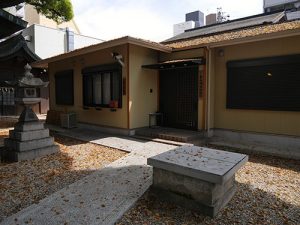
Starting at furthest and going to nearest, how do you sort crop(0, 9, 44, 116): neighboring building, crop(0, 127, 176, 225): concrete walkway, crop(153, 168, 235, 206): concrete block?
1. crop(0, 9, 44, 116): neighboring building
2. crop(153, 168, 235, 206): concrete block
3. crop(0, 127, 176, 225): concrete walkway

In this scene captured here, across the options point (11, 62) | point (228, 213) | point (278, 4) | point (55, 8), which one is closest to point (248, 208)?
point (228, 213)

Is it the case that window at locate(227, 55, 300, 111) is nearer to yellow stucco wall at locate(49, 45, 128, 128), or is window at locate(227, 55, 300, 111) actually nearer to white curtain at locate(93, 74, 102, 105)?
yellow stucco wall at locate(49, 45, 128, 128)

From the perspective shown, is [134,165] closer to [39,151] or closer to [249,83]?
[39,151]

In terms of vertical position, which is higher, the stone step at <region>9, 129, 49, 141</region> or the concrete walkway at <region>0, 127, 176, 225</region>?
the stone step at <region>9, 129, 49, 141</region>

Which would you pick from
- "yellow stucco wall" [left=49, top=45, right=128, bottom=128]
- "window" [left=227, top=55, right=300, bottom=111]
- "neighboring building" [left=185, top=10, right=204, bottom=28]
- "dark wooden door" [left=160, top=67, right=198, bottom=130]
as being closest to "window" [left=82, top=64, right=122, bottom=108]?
"yellow stucco wall" [left=49, top=45, right=128, bottom=128]

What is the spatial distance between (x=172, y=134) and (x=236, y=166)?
4264 mm

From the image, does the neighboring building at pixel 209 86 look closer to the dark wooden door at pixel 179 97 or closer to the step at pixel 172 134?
the dark wooden door at pixel 179 97

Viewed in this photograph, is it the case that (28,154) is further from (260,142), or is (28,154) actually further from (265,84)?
(265,84)

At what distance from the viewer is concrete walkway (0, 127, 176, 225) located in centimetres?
338

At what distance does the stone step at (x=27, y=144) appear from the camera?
6.28 metres

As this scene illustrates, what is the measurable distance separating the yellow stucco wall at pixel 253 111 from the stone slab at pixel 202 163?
3610mm

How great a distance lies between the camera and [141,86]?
902 centimetres

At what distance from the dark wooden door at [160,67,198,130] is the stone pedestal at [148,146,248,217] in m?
4.57

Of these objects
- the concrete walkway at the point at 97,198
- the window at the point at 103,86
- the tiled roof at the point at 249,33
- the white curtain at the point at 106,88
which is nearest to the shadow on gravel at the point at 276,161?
the concrete walkway at the point at 97,198
